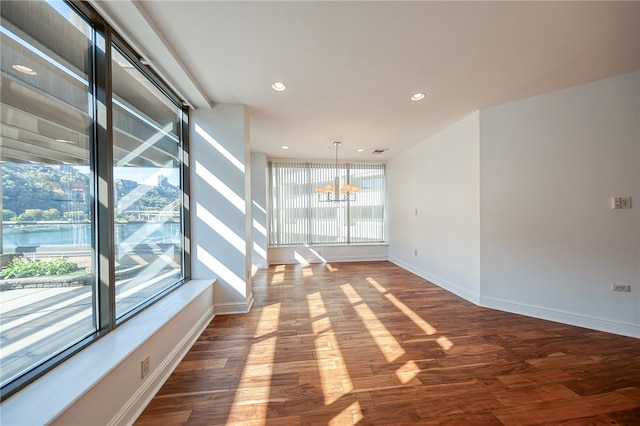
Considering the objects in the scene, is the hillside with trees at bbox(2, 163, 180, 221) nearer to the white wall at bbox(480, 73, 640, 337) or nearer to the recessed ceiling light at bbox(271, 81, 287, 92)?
the recessed ceiling light at bbox(271, 81, 287, 92)

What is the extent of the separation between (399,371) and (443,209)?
283 cm

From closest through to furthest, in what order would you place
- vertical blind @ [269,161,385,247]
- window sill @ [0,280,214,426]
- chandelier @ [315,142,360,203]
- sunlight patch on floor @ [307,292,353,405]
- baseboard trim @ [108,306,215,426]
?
window sill @ [0,280,214,426]
baseboard trim @ [108,306,215,426]
sunlight patch on floor @ [307,292,353,405]
chandelier @ [315,142,360,203]
vertical blind @ [269,161,385,247]

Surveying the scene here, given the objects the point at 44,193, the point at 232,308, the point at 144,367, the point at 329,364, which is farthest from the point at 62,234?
the point at 329,364

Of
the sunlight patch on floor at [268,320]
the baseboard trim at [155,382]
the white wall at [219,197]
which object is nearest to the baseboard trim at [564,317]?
the sunlight patch on floor at [268,320]

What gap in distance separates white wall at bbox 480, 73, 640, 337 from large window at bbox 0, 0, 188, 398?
4.11 m

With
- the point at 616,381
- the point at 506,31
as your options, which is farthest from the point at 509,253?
the point at 506,31

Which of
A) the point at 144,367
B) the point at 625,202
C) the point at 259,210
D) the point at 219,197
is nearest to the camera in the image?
the point at 144,367

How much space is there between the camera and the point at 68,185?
4.45ft

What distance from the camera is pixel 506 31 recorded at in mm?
1667

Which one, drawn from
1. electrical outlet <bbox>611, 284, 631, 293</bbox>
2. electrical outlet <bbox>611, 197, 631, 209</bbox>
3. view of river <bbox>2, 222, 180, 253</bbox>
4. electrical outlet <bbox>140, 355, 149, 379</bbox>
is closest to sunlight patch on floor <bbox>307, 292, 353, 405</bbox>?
electrical outlet <bbox>140, 355, 149, 379</bbox>

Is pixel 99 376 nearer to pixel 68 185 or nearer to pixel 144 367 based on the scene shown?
pixel 144 367

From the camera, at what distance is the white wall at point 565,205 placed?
2.28 meters

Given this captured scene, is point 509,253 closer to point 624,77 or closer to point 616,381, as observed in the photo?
point 616,381

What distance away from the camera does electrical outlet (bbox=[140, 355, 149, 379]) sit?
1473mm
